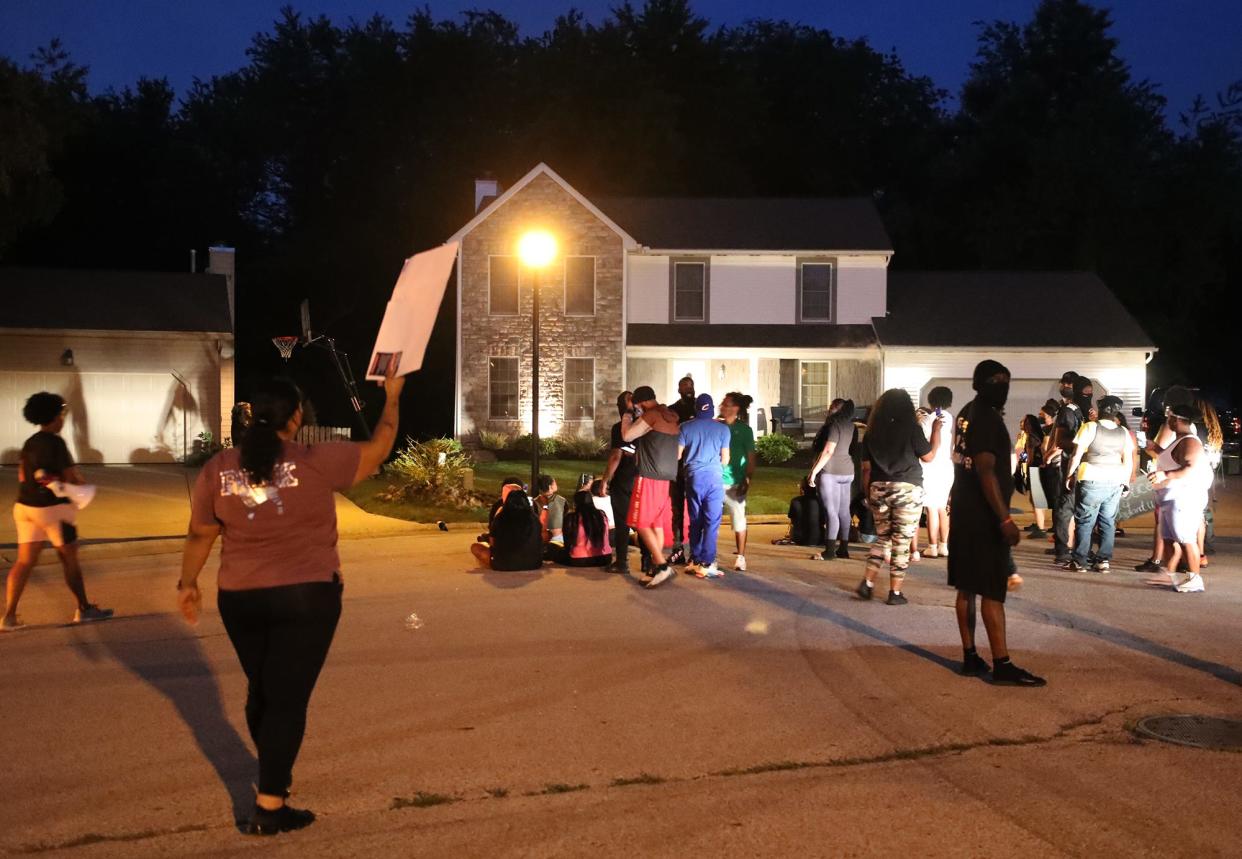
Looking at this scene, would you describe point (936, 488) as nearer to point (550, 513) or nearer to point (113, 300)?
point (550, 513)

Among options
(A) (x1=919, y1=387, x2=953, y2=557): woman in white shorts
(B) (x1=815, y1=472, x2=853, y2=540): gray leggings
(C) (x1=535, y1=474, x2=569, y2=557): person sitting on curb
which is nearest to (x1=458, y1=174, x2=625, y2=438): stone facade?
(C) (x1=535, y1=474, x2=569, y2=557): person sitting on curb

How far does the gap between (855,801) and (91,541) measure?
12.9 meters

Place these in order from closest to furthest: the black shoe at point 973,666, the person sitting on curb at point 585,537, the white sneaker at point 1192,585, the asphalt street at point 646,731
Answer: the asphalt street at point 646,731
the black shoe at point 973,666
the white sneaker at point 1192,585
the person sitting on curb at point 585,537

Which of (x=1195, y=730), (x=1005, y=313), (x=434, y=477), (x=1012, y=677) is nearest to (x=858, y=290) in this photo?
(x=1005, y=313)

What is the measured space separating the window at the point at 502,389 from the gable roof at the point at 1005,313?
29.6 feet

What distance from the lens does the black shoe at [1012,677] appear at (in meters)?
8.40

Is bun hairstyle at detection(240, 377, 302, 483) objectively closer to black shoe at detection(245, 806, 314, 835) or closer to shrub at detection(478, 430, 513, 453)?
black shoe at detection(245, 806, 314, 835)

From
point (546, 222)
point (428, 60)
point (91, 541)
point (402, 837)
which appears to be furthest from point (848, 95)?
point (402, 837)

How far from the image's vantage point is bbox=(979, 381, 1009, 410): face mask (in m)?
8.73

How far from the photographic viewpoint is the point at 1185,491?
491 inches

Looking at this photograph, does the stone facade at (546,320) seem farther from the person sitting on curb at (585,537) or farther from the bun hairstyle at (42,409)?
the bun hairstyle at (42,409)

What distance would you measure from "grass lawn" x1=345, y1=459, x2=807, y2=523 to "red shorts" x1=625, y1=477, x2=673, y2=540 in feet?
21.1

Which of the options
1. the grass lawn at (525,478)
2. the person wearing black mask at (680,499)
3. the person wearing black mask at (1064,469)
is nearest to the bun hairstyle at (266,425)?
the person wearing black mask at (680,499)

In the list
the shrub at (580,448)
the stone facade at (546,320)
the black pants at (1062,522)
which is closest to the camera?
the black pants at (1062,522)
